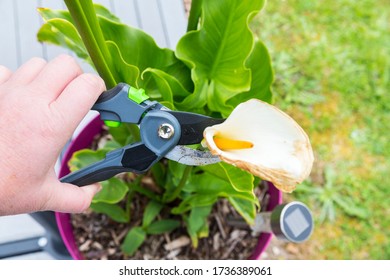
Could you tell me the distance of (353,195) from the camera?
3.02ft

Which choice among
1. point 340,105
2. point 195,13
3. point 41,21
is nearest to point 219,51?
point 195,13

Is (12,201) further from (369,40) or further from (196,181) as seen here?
(369,40)

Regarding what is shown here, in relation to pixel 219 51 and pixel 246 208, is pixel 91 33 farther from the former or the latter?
pixel 246 208

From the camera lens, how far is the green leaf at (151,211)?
65 cm

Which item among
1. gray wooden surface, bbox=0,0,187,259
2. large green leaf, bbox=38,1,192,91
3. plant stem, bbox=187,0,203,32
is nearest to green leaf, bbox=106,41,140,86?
large green leaf, bbox=38,1,192,91

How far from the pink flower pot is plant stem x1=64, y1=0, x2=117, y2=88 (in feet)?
0.77

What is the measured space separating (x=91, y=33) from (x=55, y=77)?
0.05 m

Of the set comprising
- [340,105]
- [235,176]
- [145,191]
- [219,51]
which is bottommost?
[340,105]

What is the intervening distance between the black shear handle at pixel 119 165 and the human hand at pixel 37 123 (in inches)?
2.1

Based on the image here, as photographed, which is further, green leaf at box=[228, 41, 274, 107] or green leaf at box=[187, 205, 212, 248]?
green leaf at box=[187, 205, 212, 248]

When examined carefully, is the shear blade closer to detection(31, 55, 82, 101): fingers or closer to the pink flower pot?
detection(31, 55, 82, 101): fingers

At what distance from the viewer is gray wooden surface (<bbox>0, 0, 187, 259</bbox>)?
784mm

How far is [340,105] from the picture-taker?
39.3 inches

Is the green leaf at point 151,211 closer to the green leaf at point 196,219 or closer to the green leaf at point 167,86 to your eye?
the green leaf at point 196,219
